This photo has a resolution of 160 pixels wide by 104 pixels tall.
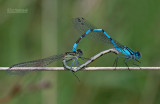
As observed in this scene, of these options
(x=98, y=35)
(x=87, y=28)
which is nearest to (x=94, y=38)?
(x=98, y=35)

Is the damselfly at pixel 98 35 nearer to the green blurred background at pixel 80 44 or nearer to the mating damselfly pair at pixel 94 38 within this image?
the mating damselfly pair at pixel 94 38

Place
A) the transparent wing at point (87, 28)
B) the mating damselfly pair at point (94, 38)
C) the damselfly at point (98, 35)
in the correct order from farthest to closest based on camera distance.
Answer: the transparent wing at point (87, 28)
the damselfly at point (98, 35)
the mating damselfly pair at point (94, 38)

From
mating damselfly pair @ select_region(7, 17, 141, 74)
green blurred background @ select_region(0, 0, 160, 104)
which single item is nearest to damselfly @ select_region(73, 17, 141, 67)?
mating damselfly pair @ select_region(7, 17, 141, 74)

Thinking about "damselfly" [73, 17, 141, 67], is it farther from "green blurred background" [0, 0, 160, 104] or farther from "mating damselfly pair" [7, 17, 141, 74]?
"green blurred background" [0, 0, 160, 104]

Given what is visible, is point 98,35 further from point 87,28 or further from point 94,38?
point 87,28

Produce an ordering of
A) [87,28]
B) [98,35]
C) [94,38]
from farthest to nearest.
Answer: [87,28]
[98,35]
[94,38]

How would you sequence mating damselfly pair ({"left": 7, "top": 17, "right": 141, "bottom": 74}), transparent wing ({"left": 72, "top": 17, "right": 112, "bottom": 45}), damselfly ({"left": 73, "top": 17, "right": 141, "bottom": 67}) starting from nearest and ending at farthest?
1. mating damselfly pair ({"left": 7, "top": 17, "right": 141, "bottom": 74})
2. damselfly ({"left": 73, "top": 17, "right": 141, "bottom": 67})
3. transparent wing ({"left": 72, "top": 17, "right": 112, "bottom": 45})

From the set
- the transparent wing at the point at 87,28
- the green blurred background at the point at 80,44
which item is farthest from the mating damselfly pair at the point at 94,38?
the green blurred background at the point at 80,44

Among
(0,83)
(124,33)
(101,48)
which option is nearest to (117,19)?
(124,33)
